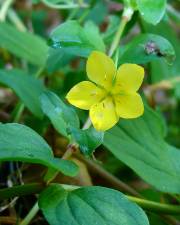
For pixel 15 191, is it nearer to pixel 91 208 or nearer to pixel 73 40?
pixel 91 208

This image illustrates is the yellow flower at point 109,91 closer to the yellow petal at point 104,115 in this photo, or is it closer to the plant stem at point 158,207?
the yellow petal at point 104,115

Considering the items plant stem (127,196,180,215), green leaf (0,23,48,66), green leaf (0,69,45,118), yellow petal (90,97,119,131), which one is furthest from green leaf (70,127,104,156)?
green leaf (0,23,48,66)

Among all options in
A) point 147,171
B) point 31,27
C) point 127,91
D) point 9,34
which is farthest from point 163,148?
point 31,27

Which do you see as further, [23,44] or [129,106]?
[23,44]

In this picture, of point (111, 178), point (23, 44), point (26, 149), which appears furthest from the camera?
point (23, 44)

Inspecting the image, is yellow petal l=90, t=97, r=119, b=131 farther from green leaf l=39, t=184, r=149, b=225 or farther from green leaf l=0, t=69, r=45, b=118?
green leaf l=0, t=69, r=45, b=118

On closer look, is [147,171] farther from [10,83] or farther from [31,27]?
[31,27]

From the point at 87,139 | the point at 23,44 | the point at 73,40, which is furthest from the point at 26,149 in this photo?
the point at 23,44
